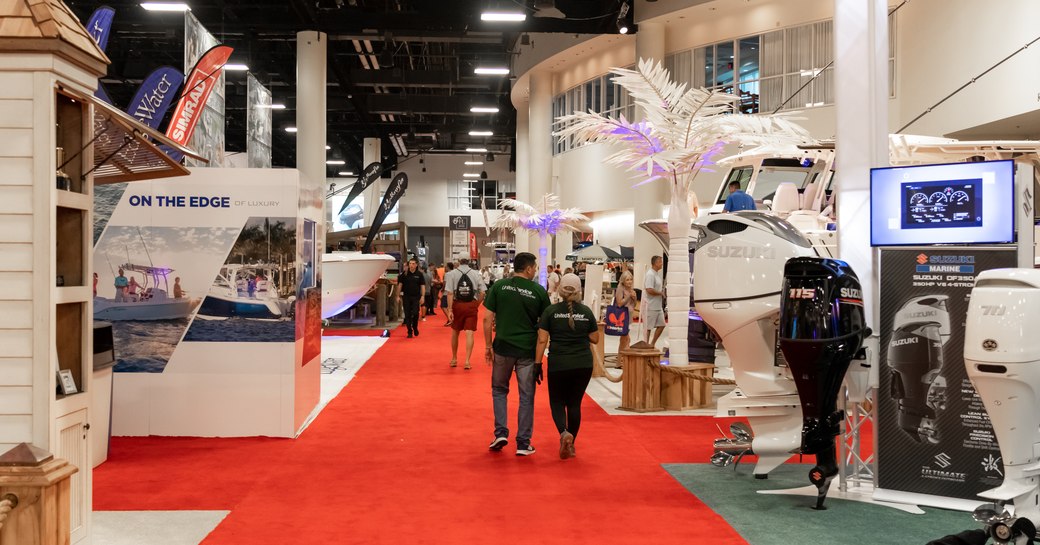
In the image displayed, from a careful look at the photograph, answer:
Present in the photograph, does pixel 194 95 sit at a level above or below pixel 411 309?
above

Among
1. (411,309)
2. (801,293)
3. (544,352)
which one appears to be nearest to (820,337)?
(801,293)

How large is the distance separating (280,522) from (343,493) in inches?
27.6

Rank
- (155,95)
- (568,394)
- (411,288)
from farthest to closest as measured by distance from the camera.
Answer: (411,288) < (155,95) < (568,394)

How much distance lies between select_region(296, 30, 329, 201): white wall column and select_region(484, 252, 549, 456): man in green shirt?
12908 mm

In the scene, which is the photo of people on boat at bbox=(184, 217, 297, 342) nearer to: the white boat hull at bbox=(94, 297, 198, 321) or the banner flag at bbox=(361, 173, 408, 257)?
the white boat hull at bbox=(94, 297, 198, 321)

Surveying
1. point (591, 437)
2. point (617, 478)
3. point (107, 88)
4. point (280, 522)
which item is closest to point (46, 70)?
point (280, 522)

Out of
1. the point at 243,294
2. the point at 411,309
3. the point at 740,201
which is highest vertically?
the point at 740,201

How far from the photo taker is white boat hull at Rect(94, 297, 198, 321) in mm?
7008

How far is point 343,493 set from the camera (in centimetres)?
551

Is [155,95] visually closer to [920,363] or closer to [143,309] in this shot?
[143,309]

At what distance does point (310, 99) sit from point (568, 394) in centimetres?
1412

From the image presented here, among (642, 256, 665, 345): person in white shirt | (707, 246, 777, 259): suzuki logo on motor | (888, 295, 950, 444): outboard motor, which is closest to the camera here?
(888, 295, 950, 444): outboard motor

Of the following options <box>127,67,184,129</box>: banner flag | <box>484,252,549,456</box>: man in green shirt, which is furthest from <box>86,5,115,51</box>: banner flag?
<box>484,252,549,456</box>: man in green shirt

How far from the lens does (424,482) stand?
5.82 metres
